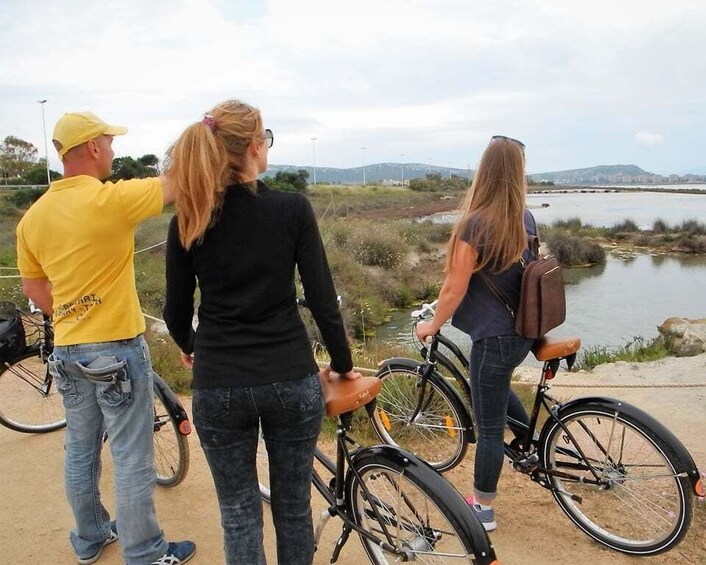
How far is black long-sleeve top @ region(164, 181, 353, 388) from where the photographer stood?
1727 mm

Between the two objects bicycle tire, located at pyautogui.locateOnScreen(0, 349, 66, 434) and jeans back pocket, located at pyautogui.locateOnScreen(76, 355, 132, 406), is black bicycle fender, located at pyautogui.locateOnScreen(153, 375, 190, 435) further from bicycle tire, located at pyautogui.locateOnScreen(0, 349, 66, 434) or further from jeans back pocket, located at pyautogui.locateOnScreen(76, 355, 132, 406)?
bicycle tire, located at pyautogui.locateOnScreen(0, 349, 66, 434)

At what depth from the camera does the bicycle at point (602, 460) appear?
250 cm

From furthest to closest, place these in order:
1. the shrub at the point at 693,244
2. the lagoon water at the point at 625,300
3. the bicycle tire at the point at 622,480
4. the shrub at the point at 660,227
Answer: the shrub at the point at 660,227
the shrub at the point at 693,244
the lagoon water at the point at 625,300
the bicycle tire at the point at 622,480

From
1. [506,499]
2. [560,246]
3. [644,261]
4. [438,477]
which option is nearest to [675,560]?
[506,499]

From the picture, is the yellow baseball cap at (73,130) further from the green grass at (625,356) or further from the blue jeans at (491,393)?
the green grass at (625,356)

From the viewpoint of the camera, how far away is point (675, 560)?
2639mm

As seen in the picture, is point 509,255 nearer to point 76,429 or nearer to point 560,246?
point 76,429

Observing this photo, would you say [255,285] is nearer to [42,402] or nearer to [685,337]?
[42,402]

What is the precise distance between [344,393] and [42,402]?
10.9 feet

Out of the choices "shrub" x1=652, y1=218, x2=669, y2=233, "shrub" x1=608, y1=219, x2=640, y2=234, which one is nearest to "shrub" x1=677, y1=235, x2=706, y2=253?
"shrub" x1=652, y1=218, x2=669, y2=233

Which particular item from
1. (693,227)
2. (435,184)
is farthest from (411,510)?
(435,184)

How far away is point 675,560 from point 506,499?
873 millimetres

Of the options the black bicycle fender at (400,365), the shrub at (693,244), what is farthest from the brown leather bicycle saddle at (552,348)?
the shrub at (693,244)

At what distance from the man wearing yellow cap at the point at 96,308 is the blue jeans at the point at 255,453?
0.58 metres
